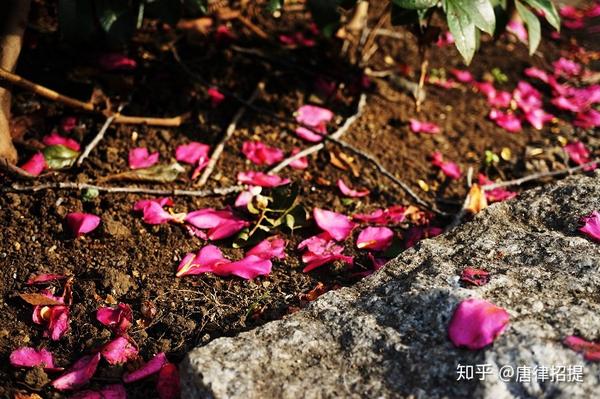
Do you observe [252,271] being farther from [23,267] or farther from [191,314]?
[23,267]

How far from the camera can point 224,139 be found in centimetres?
212

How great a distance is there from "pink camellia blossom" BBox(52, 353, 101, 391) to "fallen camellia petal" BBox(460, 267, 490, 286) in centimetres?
80

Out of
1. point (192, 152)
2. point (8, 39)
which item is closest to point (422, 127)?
point (192, 152)

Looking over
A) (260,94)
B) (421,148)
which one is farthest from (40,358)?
(421,148)

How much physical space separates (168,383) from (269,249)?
49 centimetres

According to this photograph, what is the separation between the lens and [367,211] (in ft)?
6.43

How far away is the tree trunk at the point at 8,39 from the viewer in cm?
183

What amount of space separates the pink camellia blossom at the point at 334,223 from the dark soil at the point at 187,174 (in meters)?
0.04

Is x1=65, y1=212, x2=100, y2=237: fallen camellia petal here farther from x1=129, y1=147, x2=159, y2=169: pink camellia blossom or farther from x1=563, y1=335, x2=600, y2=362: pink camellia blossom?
x1=563, y1=335, x2=600, y2=362: pink camellia blossom

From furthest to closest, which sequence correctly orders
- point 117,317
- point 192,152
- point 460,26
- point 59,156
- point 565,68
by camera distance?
point 565,68, point 192,152, point 59,156, point 460,26, point 117,317

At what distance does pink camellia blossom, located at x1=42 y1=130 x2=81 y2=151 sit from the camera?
1970 millimetres

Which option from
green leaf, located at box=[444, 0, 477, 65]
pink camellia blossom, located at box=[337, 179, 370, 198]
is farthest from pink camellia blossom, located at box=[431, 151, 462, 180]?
green leaf, located at box=[444, 0, 477, 65]

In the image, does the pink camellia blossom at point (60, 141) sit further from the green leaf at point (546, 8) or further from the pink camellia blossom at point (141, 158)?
the green leaf at point (546, 8)

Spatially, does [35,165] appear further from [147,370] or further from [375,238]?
[375,238]
